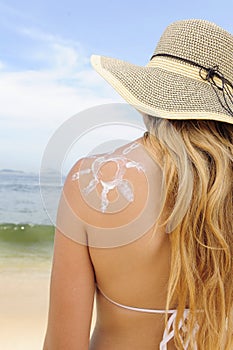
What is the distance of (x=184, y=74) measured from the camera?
107 cm

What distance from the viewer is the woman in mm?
952

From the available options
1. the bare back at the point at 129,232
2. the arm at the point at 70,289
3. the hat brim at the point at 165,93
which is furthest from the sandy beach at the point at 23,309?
the hat brim at the point at 165,93

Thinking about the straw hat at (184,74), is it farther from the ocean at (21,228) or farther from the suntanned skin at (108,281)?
the ocean at (21,228)

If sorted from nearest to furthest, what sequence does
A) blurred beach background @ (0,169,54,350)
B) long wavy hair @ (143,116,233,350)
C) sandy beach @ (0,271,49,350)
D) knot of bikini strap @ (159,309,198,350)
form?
long wavy hair @ (143,116,233,350), knot of bikini strap @ (159,309,198,350), sandy beach @ (0,271,49,350), blurred beach background @ (0,169,54,350)

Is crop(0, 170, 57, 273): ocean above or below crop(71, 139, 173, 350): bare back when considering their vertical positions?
below

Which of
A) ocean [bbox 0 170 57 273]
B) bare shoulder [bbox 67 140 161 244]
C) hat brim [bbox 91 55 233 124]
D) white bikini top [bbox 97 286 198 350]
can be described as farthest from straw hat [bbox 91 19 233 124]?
ocean [bbox 0 170 57 273]

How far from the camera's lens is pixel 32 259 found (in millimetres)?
6926

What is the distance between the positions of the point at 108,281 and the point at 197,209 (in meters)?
0.22

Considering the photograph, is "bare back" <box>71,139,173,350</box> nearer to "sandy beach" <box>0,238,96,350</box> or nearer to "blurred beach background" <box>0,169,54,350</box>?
"blurred beach background" <box>0,169,54,350</box>

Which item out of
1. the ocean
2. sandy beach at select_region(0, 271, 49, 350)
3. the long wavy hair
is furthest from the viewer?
the ocean

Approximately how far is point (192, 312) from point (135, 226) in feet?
0.75

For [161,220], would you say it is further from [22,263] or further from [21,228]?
[21,228]

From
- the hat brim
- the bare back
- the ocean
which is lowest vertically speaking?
the ocean

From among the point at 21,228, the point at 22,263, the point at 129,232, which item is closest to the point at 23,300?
the point at 22,263
